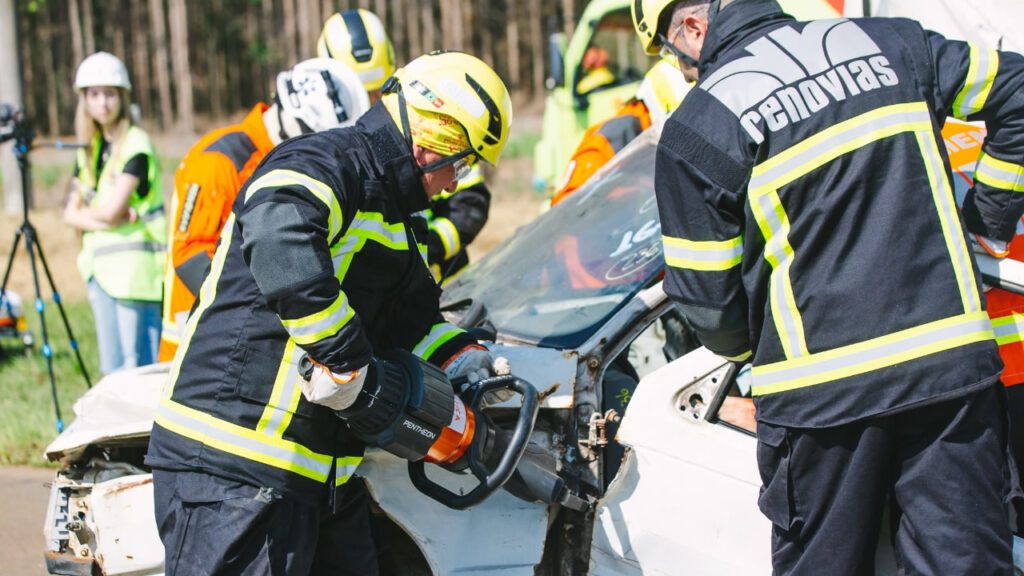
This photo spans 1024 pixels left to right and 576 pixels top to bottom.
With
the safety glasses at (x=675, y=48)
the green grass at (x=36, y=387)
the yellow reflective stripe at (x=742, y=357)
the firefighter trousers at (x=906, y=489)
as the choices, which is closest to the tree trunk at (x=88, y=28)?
the green grass at (x=36, y=387)

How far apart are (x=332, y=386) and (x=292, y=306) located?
0.69ft

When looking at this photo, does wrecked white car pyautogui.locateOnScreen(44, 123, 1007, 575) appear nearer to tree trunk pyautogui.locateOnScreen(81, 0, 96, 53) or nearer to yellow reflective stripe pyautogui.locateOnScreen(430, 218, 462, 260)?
yellow reflective stripe pyautogui.locateOnScreen(430, 218, 462, 260)

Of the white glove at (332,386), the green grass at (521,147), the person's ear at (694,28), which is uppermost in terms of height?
the person's ear at (694,28)

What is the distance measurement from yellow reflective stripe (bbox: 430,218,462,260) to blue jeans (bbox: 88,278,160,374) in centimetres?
179

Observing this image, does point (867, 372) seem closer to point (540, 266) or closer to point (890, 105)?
point (890, 105)

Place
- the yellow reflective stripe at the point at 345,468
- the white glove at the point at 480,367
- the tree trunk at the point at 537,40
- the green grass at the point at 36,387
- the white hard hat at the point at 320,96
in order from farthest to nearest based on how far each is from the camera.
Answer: the tree trunk at the point at 537,40 < the green grass at the point at 36,387 < the white hard hat at the point at 320,96 < the white glove at the point at 480,367 < the yellow reflective stripe at the point at 345,468

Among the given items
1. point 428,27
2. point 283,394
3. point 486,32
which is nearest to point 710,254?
point 283,394

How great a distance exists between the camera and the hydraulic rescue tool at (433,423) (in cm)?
271

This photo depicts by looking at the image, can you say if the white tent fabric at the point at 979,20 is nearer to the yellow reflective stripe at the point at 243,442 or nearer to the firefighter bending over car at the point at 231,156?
the firefighter bending over car at the point at 231,156

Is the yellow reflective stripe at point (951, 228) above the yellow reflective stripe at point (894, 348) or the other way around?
above

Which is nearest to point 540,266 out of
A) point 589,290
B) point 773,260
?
point 589,290

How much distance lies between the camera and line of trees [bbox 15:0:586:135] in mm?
22422

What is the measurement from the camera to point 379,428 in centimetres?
273

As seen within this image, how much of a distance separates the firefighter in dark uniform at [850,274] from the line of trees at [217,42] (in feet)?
61.0
